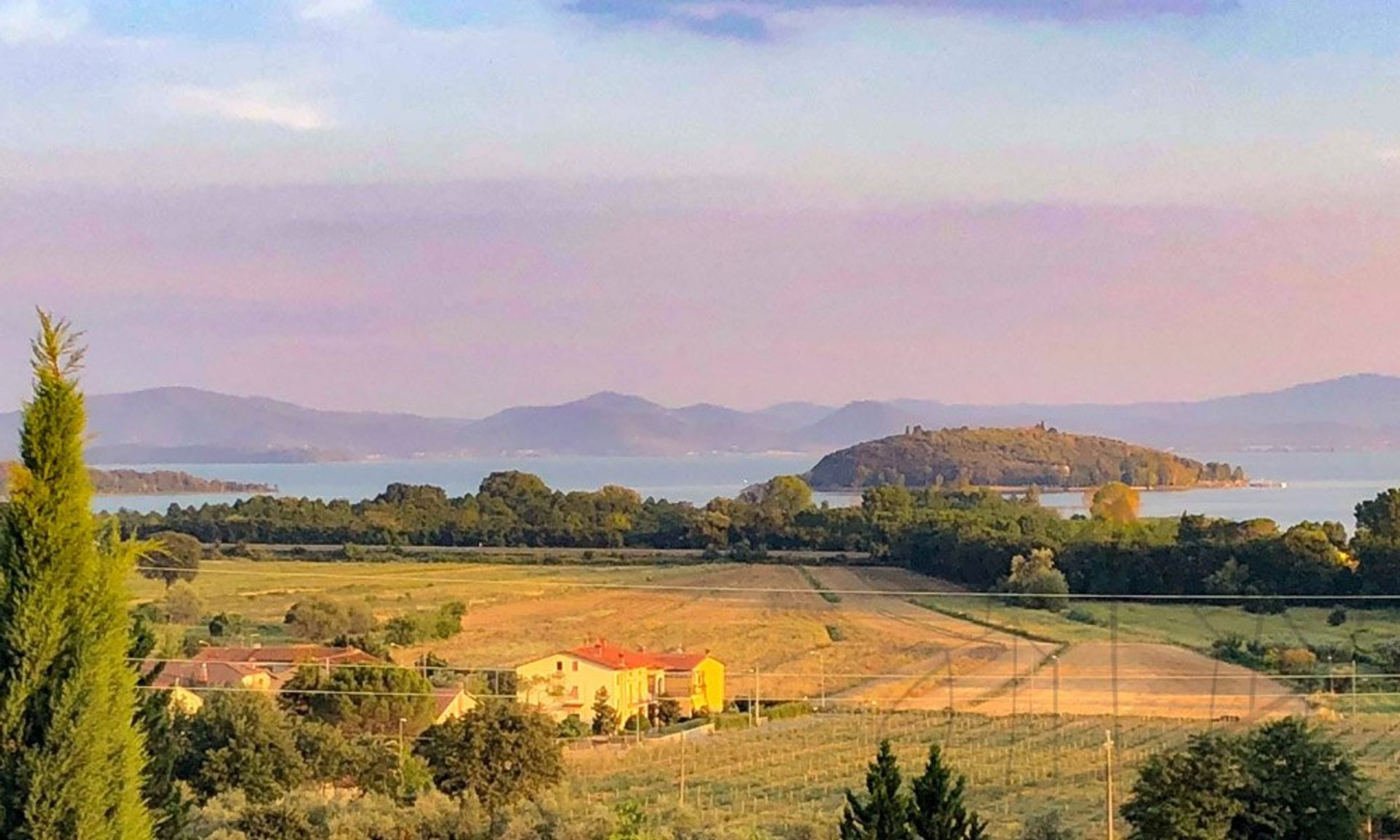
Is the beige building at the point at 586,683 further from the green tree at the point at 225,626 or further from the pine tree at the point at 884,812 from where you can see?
the pine tree at the point at 884,812

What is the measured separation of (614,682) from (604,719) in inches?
32.3

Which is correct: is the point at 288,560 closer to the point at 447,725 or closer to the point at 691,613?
the point at 691,613

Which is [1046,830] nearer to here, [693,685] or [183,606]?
[693,685]

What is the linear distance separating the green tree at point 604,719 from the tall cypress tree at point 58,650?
17.6m

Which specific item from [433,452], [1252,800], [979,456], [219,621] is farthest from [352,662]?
[433,452]

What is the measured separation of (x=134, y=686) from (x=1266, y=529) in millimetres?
29441

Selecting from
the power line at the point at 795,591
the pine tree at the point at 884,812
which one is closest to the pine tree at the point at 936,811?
the pine tree at the point at 884,812

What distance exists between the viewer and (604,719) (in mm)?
23422

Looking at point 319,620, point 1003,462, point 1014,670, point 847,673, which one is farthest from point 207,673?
point 1003,462

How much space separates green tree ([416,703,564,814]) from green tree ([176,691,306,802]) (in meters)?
1.61

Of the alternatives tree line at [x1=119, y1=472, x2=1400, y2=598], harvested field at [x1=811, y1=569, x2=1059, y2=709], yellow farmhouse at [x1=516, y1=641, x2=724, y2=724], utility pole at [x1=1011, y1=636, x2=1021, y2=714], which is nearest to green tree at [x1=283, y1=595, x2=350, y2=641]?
tree line at [x1=119, y1=472, x2=1400, y2=598]

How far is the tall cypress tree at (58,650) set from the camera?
19.0ft

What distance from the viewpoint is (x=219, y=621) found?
99.6 feet

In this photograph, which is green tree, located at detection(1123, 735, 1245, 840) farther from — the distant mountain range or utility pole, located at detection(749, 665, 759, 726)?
the distant mountain range
